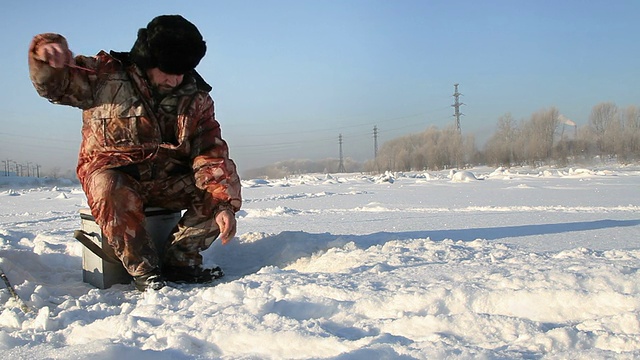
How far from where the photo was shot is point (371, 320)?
1.58 metres

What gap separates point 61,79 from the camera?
215 cm

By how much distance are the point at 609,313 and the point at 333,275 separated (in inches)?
40.1

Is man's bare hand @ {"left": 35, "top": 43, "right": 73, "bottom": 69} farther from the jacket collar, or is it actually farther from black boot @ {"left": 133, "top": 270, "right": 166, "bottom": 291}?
black boot @ {"left": 133, "top": 270, "right": 166, "bottom": 291}

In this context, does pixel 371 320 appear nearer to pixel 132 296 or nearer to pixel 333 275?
pixel 333 275

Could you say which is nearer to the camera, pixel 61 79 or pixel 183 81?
pixel 61 79

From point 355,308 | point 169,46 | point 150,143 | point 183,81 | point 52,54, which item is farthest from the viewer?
point 183,81

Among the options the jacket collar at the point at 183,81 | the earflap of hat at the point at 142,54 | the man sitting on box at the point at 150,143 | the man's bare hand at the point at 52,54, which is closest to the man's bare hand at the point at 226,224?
the man sitting on box at the point at 150,143

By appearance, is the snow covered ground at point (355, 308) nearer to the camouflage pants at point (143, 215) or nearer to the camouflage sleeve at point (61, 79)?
the camouflage pants at point (143, 215)

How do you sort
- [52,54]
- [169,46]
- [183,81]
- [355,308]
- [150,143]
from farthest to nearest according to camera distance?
[183,81]
[150,143]
[169,46]
[52,54]
[355,308]

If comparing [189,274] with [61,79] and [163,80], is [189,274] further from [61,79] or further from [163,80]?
[61,79]

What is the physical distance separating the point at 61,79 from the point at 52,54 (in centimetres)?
13

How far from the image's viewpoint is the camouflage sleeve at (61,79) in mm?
2080

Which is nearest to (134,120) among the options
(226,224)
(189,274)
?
(226,224)

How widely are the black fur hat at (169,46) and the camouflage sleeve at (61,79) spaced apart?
25 cm
